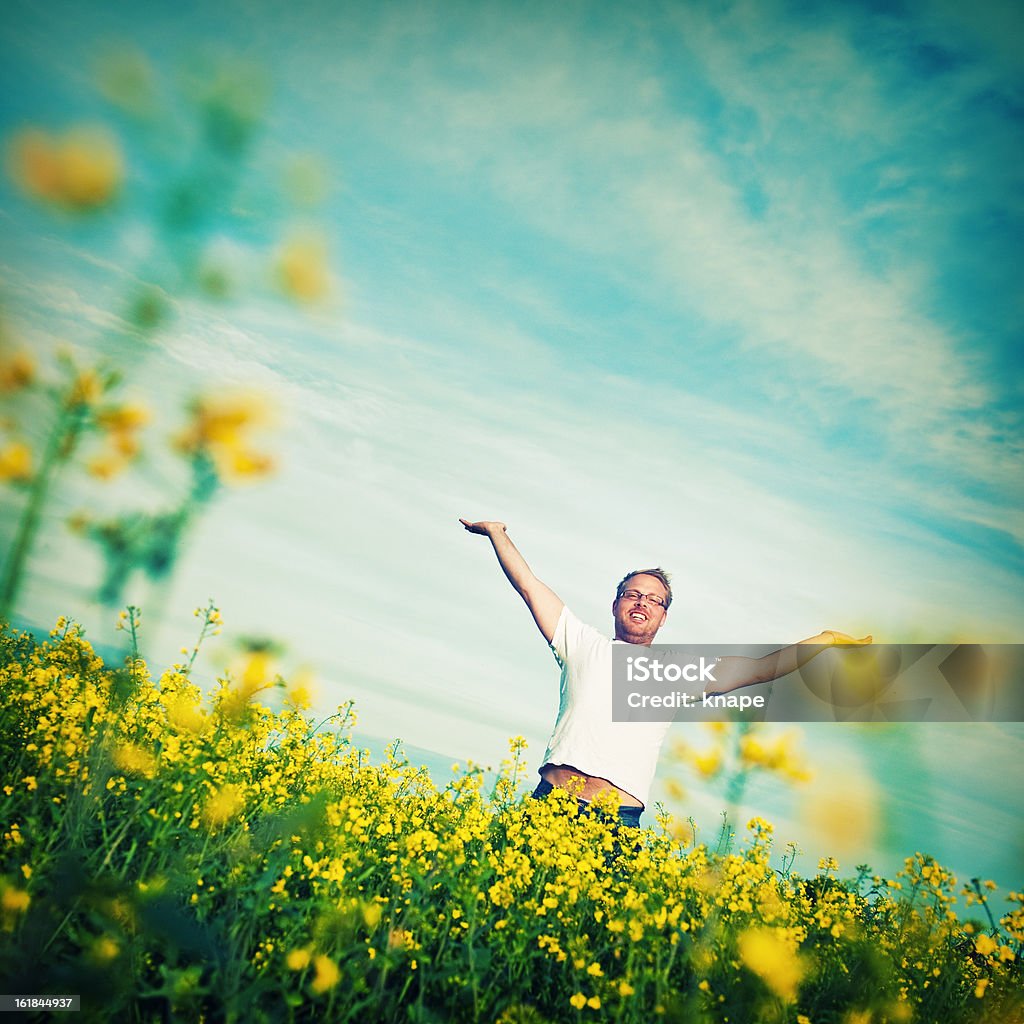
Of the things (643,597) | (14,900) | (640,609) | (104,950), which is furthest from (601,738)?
(14,900)

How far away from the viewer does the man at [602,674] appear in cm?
409

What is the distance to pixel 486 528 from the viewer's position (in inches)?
189

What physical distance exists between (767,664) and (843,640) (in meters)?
0.55

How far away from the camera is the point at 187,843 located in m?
2.98

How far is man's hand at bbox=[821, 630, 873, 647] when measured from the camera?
3520 mm

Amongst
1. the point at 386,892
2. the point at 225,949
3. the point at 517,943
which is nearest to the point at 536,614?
the point at 386,892

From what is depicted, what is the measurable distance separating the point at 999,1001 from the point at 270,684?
3.77 meters

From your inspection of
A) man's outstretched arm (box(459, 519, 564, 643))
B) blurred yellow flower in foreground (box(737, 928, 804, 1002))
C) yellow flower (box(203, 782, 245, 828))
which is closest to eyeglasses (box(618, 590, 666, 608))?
man's outstretched arm (box(459, 519, 564, 643))

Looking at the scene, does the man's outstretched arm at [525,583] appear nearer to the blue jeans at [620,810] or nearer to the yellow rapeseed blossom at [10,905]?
the blue jeans at [620,810]

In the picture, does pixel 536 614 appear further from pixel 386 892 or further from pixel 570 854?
pixel 386 892

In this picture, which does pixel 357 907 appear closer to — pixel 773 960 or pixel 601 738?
pixel 773 960

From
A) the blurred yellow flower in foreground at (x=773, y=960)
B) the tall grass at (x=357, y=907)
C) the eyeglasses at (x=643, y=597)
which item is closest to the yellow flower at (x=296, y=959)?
the tall grass at (x=357, y=907)

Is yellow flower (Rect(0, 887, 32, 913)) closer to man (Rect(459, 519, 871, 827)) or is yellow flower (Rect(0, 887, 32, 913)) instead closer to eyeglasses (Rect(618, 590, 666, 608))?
man (Rect(459, 519, 871, 827))

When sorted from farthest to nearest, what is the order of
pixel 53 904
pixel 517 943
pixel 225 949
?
1. pixel 517 943
2. pixel 225 949
3. pixel 53 904
